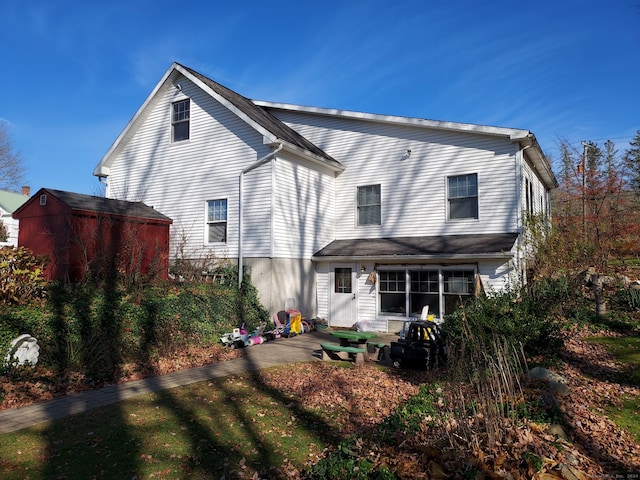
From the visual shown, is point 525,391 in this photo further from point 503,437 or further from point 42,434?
point 42,434

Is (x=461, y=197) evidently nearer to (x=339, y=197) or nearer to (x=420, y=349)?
(x=339, y=197)

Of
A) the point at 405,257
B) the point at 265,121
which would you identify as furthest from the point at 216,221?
the point at 405,257

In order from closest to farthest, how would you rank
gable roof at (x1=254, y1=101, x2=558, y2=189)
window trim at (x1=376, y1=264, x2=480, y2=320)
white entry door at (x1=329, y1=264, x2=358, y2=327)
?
gable roof at (x1=254, y1=101, x2=558, y2=189) < window trim at (x1=376, y1=264, x2=480, y2=320) < white entry door at (x1=329, y1=264, x2=358, y2=327)

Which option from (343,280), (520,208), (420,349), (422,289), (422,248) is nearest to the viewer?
(420,349)

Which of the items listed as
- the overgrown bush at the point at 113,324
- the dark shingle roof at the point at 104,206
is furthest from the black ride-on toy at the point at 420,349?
the dark shingle roof at the point at 104,206

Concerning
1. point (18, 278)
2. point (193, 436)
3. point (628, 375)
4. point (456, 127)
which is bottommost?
point (193, 436)

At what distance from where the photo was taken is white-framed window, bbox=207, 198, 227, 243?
1602 cm

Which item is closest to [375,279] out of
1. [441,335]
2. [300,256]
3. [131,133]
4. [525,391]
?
[300,256]

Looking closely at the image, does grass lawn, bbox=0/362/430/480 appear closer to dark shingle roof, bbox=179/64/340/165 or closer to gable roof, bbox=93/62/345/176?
gable roof, bbox=93/62/345/176

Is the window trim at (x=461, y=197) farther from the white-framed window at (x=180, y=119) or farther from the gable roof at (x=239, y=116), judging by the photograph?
the white-framed window at (x=180, y=119)

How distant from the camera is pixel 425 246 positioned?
15.0 m

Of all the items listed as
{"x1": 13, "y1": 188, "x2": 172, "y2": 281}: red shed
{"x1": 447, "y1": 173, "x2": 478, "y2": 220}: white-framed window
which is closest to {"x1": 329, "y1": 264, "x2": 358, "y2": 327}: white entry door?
{"x1": 447, "y1": 173, "x2": 478, "y2": 220}: white-framed window

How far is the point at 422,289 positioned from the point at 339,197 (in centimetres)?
536

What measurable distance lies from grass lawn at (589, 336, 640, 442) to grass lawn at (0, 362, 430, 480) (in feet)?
10.5
